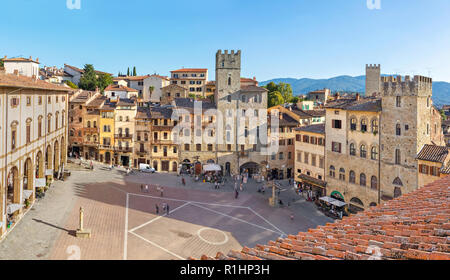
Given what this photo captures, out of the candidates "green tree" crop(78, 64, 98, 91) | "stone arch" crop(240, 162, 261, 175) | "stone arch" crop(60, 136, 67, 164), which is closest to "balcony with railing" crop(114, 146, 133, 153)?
"stone arch" crop(60, 136, 67, 164)

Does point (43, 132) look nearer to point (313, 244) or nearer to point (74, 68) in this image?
point (313, 244)

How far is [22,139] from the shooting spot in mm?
28500

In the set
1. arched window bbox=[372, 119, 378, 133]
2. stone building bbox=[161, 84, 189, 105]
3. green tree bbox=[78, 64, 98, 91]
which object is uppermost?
green tree bbox=[78, 64, 98, 91]

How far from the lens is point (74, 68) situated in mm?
95688

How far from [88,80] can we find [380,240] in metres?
90.4

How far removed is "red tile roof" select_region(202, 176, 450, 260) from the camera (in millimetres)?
6656

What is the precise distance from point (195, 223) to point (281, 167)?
28205 mm

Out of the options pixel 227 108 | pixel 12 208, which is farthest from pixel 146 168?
pixel 12 208

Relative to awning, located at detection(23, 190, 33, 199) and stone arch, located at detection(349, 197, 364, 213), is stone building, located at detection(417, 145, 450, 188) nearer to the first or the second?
stone arch, located at detection(349, 197, 364, 213)

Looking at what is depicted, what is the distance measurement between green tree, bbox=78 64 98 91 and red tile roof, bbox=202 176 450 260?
285ft

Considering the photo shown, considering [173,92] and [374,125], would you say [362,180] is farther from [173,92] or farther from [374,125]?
[173,92]

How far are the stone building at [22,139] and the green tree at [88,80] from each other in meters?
45.9

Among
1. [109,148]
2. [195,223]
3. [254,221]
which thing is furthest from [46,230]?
[109,148]

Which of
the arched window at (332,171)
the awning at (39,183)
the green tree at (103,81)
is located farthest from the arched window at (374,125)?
the green tree at (103,81)
